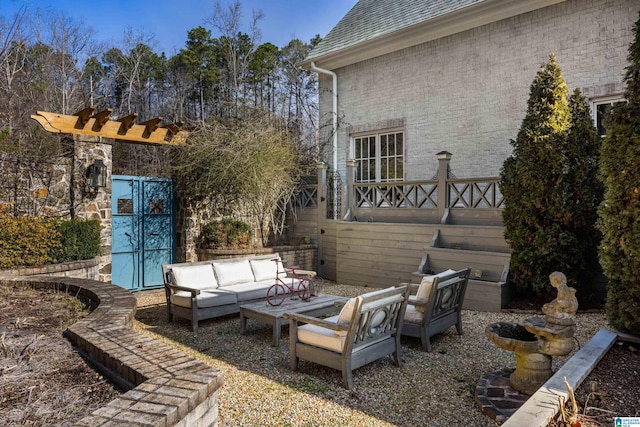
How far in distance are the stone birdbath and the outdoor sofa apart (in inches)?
155

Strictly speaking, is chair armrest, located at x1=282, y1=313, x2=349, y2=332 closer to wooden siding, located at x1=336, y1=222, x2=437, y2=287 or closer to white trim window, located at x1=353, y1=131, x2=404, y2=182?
wooden siding, located at x1=336, y1=222, x2=437, y2=287

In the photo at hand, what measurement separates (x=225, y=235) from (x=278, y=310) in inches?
183

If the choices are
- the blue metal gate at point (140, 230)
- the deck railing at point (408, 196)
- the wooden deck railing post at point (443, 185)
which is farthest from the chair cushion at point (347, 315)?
the blue metal gate at point (140, 230)

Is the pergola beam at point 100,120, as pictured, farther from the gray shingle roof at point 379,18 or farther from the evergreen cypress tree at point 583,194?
the evergreen cypress tree at point 583,194

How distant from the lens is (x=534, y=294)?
7.52 metres

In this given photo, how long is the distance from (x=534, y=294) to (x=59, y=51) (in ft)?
68.0

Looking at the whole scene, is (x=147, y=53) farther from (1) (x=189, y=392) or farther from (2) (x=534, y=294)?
(1) (x=189, y=392)

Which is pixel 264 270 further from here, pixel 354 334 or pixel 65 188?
pixel 65 188

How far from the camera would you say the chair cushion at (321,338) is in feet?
14.0

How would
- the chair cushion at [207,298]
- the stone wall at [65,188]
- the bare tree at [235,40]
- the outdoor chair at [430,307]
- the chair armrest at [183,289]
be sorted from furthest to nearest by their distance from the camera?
the bare tree at [235,40] → the stone wall at [65,188] → the chair cushion at [207,298] → the chair armrest at [183,289] → the outdoor chair at [430,307]

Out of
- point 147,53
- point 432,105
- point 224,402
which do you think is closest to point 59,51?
point 147,53

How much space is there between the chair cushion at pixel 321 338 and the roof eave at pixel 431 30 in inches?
320

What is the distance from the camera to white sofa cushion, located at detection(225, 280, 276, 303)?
6787mm

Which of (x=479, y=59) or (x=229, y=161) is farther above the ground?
(x=479, y=59)
